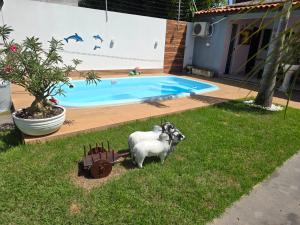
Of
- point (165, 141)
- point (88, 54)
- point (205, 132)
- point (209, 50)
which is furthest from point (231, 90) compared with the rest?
point (165, 141)

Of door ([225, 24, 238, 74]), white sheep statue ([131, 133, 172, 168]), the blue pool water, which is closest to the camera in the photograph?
white sheep statue ([131, 133, 172, 168])

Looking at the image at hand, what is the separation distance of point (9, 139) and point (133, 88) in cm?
759

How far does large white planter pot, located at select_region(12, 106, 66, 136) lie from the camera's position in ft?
16.4

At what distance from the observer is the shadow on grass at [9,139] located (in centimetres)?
515

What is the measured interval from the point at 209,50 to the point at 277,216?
13118 millimetres

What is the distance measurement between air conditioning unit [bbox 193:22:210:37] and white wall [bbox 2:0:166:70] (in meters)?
2.17

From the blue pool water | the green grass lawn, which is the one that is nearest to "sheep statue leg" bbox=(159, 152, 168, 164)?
the green grass lawn

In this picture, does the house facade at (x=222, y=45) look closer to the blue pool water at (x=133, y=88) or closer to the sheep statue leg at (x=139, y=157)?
the blue pool water at (x=133, y=88)

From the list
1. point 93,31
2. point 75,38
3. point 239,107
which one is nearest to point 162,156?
point 239,107

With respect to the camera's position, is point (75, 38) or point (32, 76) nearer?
point (32, 76)

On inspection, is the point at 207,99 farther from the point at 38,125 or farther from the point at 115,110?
the point at 38,125

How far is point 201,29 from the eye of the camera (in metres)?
15.2

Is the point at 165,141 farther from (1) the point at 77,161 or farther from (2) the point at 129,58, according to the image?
(2) the point at 129,58

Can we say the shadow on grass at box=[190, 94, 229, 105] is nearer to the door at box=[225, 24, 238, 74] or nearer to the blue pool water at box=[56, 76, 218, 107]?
the blue pool water at box=[56, 76, 218, 107]
